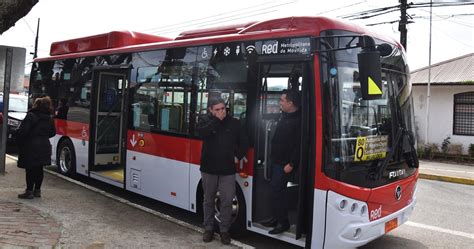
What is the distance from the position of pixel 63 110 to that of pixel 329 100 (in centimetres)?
686

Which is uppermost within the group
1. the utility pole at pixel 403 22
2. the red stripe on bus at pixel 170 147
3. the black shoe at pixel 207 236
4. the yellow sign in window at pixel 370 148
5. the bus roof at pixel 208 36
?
the utility pole at pixel 403 22

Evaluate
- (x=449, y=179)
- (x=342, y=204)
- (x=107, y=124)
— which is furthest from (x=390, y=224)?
(x=449, y=179)

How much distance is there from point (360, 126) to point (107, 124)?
5.63m

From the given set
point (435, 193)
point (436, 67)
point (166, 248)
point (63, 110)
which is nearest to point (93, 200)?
point (166, 248)

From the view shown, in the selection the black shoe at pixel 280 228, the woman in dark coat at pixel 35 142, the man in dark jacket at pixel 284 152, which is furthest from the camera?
the woman in dark coat at pixel 35 142

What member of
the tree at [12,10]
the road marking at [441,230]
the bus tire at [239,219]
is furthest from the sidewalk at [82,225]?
the road marking at [441,230]

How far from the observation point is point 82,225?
575 centimetres

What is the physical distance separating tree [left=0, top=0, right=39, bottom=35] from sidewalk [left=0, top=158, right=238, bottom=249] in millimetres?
2284

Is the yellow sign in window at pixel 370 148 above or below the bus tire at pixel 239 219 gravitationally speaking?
above

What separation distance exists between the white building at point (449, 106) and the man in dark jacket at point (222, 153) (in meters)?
15.9

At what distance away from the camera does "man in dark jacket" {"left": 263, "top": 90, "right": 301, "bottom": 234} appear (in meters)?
5.04

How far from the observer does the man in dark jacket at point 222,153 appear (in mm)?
5332

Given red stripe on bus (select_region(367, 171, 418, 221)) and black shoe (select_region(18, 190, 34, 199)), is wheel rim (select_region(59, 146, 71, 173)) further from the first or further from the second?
red stripe on bus (select_region(367, 171, 418, 221))

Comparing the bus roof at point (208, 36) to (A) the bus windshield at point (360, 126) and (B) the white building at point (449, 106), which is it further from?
(B) the white building at point (449, 106)
